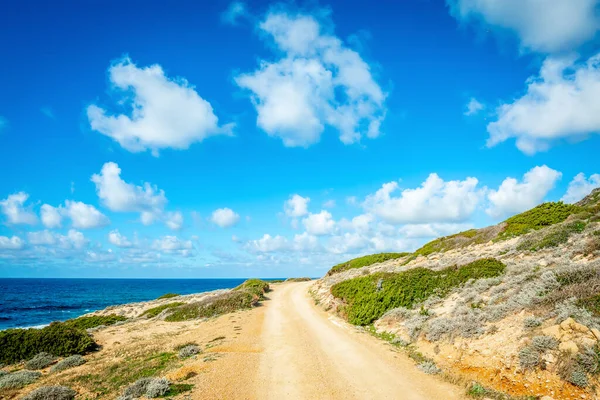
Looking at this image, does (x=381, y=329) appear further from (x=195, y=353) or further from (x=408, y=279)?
(x=195, y=353)

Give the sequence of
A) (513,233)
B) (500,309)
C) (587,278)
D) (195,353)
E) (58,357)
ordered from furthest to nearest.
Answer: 1. (513,233)
2. (58,357)
3. (195,353)
4. (500,309)
5. (587,278)

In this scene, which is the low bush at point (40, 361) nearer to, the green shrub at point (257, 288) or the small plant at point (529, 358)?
the green shrub at point (257, 288)

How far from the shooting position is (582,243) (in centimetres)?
1820

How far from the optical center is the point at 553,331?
35.7 feet

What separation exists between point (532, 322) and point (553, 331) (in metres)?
0.95

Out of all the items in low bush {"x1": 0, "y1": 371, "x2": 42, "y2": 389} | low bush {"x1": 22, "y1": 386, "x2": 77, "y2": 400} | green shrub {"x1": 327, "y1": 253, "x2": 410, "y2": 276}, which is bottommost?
low bush {"x1": 0, "y1": 371, "x2": 42, "y2": 389}

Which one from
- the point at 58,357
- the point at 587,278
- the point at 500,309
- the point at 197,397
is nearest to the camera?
the point at 197,397

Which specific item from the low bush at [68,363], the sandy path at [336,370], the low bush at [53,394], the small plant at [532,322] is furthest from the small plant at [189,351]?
the small plant at [532,322]

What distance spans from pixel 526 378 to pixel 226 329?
17606 mm

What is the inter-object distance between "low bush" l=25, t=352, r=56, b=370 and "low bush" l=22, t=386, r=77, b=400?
7275mm

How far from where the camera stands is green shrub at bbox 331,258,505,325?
20484mm

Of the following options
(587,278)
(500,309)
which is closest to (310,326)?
(500,309)

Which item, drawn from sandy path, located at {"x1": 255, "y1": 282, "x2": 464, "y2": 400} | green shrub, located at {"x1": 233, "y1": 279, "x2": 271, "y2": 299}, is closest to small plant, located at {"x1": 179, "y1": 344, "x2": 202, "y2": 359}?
sandy path, located at {"x1": 255, "y1": 282, "x2": 464, "y2": 400}

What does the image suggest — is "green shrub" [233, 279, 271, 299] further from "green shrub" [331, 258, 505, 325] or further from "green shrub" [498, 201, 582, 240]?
"green shrub" [498, 201, 582, 240]
